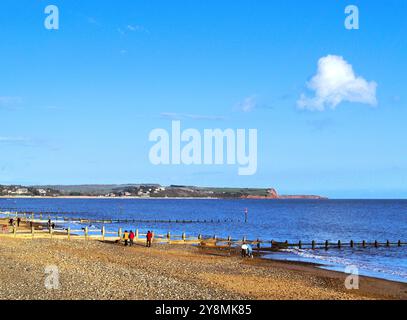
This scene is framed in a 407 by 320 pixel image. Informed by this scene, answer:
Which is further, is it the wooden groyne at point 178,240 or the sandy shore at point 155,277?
the wooden groyne at point 178,240

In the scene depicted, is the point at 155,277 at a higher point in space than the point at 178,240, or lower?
higher

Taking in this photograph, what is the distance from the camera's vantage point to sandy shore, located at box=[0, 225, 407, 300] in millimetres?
21672

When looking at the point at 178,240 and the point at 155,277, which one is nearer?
the point at 155,277

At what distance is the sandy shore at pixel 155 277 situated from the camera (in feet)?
71.1

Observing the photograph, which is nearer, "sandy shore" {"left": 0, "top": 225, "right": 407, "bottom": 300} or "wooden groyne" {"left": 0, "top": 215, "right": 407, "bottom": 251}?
"sandy shore" {"left": 0, "top": 225, "right": 407, "bottom": 300}

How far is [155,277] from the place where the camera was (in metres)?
26.5
